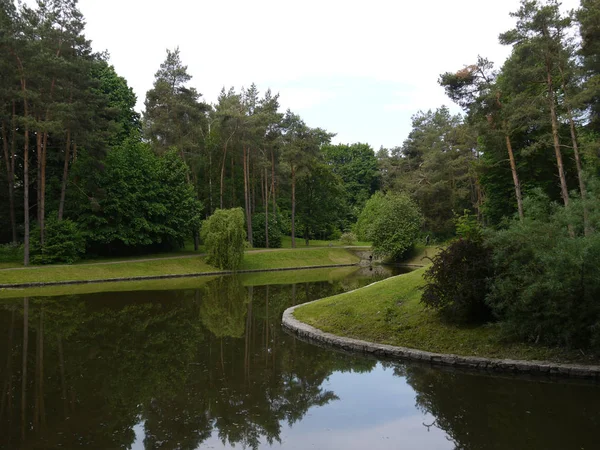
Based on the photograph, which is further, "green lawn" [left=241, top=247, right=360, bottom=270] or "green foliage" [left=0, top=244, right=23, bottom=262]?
"green lawn" [left=241, top=247, right=360, bottom=270]

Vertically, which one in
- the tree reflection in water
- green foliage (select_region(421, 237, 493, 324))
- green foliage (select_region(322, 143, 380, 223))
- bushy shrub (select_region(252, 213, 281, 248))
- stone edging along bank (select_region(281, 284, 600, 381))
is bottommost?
stone edging along bank (select_region(281, 284, 600, 381))

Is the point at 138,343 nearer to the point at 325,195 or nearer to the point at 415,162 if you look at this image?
the point at 325,195

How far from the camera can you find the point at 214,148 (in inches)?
2153

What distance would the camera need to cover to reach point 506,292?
12.3 m

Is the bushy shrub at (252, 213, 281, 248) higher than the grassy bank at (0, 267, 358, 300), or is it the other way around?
the bushy shrub at (252, 213, 281, 248)

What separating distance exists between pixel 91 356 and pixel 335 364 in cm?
671

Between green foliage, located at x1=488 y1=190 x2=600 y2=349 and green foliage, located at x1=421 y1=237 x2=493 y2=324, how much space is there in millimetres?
573

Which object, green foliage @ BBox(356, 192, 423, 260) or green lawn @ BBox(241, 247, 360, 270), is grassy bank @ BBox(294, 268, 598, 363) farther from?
green foliage @ BBox(356, 192, 423, 260)

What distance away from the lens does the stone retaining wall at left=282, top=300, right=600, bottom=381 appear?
440 inches

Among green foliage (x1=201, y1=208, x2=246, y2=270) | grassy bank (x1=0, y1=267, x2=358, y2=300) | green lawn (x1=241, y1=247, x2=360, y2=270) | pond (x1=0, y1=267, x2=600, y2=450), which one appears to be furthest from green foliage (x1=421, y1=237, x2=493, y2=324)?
green lawn (x1=241, y1=247, x2=360, y2=270)

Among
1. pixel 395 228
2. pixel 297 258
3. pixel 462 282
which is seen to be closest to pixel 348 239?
pixel 395 228

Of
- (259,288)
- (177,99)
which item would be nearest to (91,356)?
(259,288)

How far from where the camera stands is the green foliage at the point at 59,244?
116 feet

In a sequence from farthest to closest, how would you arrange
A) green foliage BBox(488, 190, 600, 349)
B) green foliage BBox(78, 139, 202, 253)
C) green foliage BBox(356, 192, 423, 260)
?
green foliage BBox(356, 192, 423, 260) < green foliage BBox(78, 139, 202, 253) < green foliage BBox(488, 190, 600, 349)
